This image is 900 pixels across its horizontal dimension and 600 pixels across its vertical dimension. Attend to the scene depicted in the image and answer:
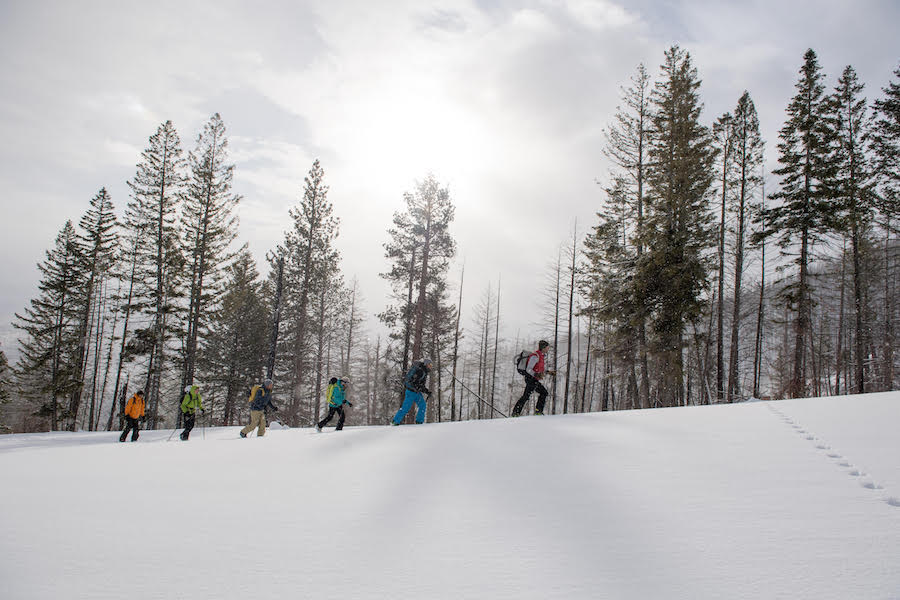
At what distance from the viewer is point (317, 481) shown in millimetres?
4848

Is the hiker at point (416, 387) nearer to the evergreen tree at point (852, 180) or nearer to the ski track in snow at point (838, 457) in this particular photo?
the ski track in snow at point (838, 457)

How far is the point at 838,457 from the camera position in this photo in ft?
16.2

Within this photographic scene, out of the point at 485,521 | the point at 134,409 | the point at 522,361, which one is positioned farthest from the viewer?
the point at 134,409

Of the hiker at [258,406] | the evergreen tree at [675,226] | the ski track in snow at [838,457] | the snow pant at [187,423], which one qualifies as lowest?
the snow pant at [187,423]

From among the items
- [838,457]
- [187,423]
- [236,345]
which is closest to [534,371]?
[838,457]

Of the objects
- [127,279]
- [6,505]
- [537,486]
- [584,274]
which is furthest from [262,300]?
[537,486]

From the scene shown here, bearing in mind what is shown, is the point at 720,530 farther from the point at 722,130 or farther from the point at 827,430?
the point at 722,130

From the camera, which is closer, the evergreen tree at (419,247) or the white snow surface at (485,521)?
the white snow surface at (485,521)

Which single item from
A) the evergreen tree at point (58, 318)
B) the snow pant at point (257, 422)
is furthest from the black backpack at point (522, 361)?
the evergreen tree at point (58, 318)

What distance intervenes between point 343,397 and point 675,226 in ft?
50.0

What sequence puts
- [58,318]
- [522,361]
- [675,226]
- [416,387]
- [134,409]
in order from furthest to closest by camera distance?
[58,318], [675,226], [134,409], [416,387], [522,361]

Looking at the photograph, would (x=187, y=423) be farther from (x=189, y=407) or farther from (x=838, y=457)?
(x=838, y=457)

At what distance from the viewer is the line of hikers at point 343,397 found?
10.5 m

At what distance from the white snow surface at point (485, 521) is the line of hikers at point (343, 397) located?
13.4 feet
